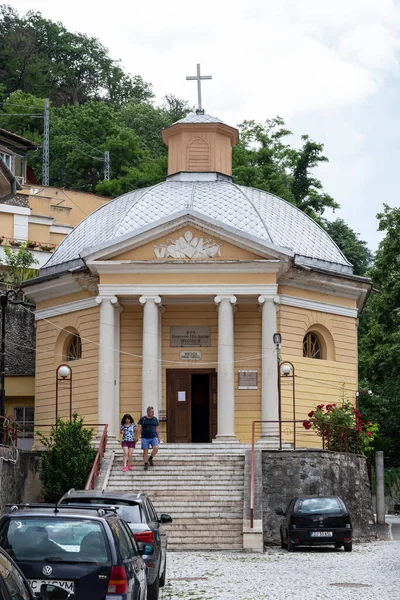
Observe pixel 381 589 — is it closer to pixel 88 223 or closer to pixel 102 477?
pixel 102 477

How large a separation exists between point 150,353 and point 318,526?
371 inches

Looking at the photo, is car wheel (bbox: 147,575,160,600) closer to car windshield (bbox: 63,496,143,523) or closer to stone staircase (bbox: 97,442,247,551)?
car windshield (bbox: 63,496,143,523)

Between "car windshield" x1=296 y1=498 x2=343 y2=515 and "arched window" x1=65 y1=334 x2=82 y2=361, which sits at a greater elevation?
"arched window" x1=65 y1=334 x2=82 y2=361

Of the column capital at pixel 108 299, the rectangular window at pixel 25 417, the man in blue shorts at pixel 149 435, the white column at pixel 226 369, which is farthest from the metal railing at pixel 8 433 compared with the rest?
the rectangular window at pixel 25 417

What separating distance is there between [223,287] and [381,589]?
17218mm

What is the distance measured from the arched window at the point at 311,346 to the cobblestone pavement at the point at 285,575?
1084 cm

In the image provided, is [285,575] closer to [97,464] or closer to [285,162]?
[97,464]

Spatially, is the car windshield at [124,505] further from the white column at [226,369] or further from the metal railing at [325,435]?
the white column at [226,369]

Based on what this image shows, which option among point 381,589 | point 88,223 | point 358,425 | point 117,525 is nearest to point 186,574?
point 381,589

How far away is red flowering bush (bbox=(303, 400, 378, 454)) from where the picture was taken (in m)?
33.9

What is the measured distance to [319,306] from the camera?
124 feet

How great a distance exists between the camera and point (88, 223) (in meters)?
41.2

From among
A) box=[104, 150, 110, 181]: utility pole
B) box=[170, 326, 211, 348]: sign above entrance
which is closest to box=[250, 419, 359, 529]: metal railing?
box=[170, 326, 211, 348]: sign above entrance

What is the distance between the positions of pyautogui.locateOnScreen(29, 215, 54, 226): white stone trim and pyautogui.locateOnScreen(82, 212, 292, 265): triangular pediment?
27.0 meters
